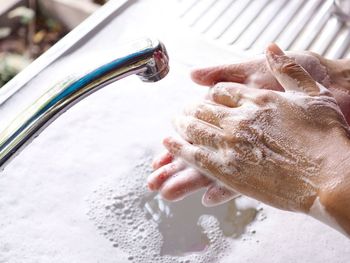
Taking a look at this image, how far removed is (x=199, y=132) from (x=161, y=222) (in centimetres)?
18

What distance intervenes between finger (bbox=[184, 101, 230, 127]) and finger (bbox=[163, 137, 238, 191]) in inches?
1.7

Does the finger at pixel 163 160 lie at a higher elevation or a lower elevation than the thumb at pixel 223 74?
lower

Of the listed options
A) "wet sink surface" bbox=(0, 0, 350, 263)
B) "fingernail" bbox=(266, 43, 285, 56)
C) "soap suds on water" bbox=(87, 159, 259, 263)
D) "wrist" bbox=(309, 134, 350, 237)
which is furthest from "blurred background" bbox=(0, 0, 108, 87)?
"wrist" bbox=(309, 134, 350, 237)

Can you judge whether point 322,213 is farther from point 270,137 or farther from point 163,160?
point 163,160

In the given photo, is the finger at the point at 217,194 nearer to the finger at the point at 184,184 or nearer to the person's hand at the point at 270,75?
the finger at the point at 184,184

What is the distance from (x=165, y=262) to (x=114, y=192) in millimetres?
150

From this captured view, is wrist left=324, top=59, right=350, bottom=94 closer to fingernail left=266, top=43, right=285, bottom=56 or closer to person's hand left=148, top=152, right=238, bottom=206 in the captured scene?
fingernail left=266, top=43, right=285, bottom=56

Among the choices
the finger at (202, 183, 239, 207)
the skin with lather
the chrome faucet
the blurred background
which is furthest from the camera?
the blurred background

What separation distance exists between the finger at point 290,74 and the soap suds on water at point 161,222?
0.78ft

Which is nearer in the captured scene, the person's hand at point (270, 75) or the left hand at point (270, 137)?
the left hand at point (270, 137)

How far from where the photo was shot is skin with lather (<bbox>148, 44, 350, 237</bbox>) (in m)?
0.68

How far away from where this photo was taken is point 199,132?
77 centimetres

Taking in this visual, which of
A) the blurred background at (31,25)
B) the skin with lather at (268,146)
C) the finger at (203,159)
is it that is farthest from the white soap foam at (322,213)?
the blurred background at (31,25)

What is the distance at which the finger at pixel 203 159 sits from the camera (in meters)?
0.73
